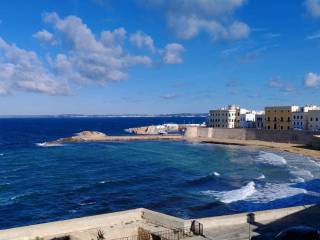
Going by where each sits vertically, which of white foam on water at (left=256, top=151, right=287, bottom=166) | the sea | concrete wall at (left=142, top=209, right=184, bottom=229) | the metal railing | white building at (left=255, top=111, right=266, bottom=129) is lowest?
the sea

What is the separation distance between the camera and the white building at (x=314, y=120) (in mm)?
97562

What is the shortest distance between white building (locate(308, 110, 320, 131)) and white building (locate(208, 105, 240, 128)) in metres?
25.1

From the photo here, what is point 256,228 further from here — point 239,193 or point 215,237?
point 239,193

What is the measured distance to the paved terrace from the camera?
1762cm

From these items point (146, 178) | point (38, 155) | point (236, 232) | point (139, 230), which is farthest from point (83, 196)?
point (38, 155)

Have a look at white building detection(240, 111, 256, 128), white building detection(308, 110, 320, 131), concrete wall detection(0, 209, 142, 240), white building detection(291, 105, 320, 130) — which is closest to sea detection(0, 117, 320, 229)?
concrete wall detection(0, 209, 142, 240)

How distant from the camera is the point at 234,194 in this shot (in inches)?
1554

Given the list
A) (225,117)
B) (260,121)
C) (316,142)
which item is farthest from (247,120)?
(316,142)

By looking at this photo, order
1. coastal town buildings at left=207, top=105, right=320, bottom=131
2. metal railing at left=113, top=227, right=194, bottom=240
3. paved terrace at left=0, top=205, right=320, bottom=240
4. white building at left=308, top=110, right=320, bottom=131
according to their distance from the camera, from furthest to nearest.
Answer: coastal town buildings at left=207, top=105, right=320, bottom=131
white building at left=308, top=110, right=320, bottom=131
metal railing at left=113, top=227, right=194, bottom=240
paved terrace at left=0, top=205, right=320, bottom=240

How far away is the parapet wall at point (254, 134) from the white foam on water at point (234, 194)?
50.0 metres

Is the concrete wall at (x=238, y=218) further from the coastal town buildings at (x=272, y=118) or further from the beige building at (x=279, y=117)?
the beige building at (x=279, y=117)

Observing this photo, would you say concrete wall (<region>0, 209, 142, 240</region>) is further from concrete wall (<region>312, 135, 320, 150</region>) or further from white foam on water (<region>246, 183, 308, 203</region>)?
concrete wall (<region>312, 135, 320, 150</region>)

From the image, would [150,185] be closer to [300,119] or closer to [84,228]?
[84,228]

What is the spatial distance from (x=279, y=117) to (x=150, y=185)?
7072 centimetres
